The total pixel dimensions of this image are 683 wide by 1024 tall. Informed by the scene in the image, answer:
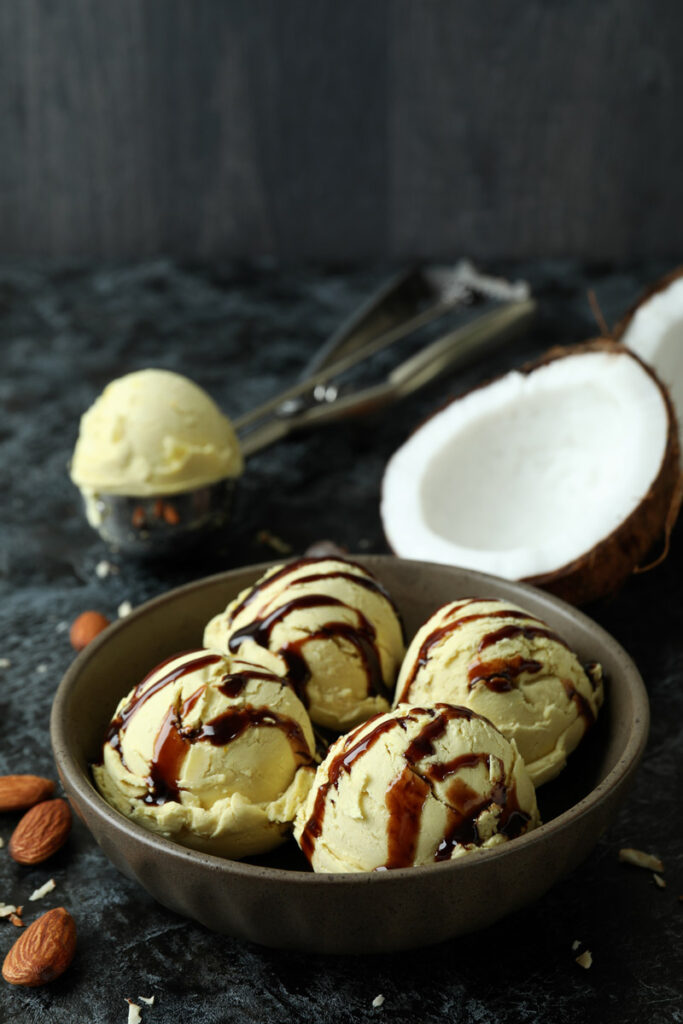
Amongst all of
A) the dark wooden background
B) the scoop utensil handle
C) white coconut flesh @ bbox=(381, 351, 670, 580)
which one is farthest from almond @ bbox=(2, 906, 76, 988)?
the dark wooden background

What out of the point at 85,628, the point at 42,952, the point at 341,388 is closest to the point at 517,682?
the point at 42,952

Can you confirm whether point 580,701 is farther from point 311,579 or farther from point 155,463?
point 155,463

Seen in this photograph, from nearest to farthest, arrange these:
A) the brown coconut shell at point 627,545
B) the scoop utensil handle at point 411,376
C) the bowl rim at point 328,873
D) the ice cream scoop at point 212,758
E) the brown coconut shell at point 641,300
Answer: the bowl rim at point 328,873
the ice cream scoop at point 212,758
the brown coconut shell at point 627,545
the brown coconut shell at point 641,300
the scoop utensil handle at point 411,376

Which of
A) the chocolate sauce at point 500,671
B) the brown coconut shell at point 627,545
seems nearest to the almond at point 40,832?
the chocolate sauce at point 500,671

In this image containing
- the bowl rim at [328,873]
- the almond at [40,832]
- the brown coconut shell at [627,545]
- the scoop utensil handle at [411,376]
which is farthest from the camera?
the scoop utensil handle at [411,376]

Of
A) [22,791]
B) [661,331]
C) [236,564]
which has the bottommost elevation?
[236,564]

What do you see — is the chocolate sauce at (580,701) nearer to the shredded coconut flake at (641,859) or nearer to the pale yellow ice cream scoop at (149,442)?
the shredded coconut flake at (641,859)

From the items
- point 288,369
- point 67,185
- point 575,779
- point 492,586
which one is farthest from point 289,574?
point 67,185

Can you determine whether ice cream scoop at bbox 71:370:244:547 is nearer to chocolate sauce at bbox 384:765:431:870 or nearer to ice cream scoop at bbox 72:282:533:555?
ice cream scoop at bbox 72:282:533:555
